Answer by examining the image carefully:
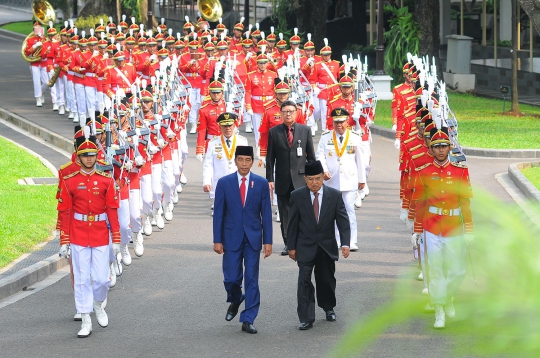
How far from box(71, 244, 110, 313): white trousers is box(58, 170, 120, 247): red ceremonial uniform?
75 millimetres

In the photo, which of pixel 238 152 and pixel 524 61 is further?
pixel 524 61

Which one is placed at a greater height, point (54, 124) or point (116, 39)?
point (116, 39)

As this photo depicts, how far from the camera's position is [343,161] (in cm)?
1321

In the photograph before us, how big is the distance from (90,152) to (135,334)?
1640 mm

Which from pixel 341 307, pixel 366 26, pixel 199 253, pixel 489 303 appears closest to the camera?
pixel 489 303

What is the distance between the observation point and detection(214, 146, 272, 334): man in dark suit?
364 inches

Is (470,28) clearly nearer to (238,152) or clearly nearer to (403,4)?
(403,4)

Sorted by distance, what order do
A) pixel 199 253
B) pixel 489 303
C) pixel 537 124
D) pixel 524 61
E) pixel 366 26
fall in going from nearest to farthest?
pixel 489 303 → pixel 199 253 → pixel 537 124 → pixel 524 61 → pixel 366 26

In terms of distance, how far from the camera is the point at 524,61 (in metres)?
33.1

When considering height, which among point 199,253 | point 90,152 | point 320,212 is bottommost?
point 199,253

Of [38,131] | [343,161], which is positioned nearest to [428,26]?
[38,131]

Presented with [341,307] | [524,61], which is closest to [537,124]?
[524,61]

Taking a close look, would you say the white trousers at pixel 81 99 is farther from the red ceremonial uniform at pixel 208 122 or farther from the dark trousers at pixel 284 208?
the dark trousers at pixel 284 208

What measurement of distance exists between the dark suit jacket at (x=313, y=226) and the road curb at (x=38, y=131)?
1376 centimetres
